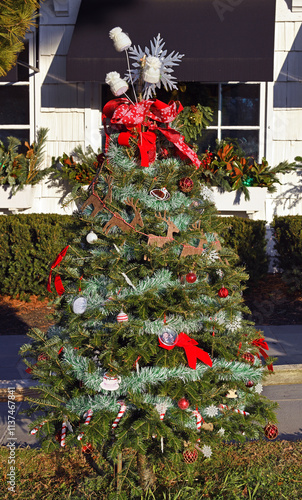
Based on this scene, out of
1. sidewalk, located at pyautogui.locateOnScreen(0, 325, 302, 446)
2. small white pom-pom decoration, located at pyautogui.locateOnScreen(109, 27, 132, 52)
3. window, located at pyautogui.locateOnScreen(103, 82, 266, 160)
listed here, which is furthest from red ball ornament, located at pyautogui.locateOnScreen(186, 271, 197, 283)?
window, located at pyautogui.locateOnScreen(103, 82, 266, 160)

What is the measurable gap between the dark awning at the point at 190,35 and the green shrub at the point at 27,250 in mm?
2256

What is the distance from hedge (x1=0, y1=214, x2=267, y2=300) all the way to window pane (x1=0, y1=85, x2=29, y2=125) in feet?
8.69

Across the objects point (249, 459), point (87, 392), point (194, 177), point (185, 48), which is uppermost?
point (185, 48)

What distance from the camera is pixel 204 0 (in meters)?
8.19

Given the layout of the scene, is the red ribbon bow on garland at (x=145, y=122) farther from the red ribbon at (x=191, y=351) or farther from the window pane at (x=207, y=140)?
the window pane at (x=207, y=140)

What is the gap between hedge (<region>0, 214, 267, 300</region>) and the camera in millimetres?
7301

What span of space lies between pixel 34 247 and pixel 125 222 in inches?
180

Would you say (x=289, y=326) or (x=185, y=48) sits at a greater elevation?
(x=185, y=48)

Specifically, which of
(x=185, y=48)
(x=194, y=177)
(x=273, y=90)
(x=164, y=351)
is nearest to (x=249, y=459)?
(x=164, y=351)

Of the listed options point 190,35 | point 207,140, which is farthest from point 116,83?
point 207,140

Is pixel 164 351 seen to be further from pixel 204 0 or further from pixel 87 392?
pixel 204 0

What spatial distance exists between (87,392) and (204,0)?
710cm

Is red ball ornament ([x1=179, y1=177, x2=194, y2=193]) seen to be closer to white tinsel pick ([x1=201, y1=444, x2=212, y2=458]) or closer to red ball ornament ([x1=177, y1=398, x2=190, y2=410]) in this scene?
red ball ornament ([x1=177, y1=398, x2=190, y2=410])

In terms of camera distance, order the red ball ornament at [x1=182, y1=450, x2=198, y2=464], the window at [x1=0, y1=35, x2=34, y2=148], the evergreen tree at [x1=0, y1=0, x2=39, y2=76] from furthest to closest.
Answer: the window at [x1=0, y1=35, x2=34, y2=148]
the evergreen tree at [x1=0, y1=0, x2=39, y2=76]
the red ball ornament at [x1=182, y1=450, x2=198, y2=464]
